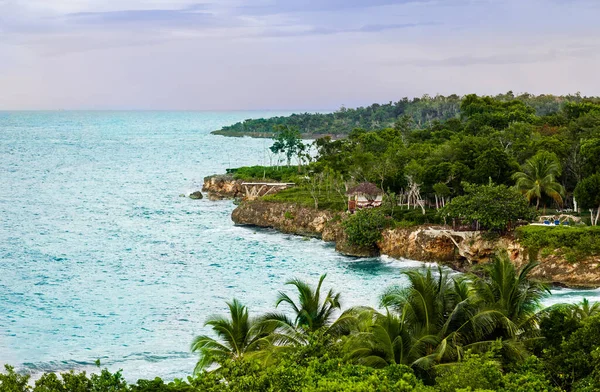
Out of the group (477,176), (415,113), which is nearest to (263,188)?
(477,176)

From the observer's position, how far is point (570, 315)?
76.2 ft

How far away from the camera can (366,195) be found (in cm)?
5566

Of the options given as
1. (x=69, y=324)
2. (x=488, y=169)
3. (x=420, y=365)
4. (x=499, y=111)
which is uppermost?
(x=499, y=111)

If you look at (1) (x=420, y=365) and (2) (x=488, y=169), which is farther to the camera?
(2) (x=488, y=169)

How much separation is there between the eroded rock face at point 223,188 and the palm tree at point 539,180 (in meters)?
36.2

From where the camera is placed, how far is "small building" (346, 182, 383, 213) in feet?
182

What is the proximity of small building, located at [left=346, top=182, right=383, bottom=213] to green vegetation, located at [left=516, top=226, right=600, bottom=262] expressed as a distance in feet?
48.2

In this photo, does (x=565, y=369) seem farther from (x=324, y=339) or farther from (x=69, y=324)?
(x=69, y=324)

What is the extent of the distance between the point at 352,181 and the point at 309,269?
18542 mm

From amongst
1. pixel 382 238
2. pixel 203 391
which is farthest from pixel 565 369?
pixel 382 238

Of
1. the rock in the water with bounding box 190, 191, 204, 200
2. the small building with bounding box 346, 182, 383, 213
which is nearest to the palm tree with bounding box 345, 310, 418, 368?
the small building with bounding box 346, 182, 383, 213

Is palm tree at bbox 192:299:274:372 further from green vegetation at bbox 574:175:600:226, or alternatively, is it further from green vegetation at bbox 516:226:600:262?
green vegetation at bbox 574:175:600:226

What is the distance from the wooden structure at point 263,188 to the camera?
72.4 meters

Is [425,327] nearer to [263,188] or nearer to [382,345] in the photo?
[382,345]
